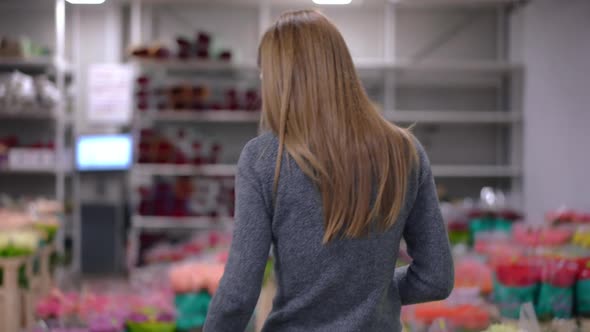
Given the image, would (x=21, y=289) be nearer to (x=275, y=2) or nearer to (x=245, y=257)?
(x=245, y=257)

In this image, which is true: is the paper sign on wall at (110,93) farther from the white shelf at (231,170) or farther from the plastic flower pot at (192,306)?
the plastic flower pot at (192,306)

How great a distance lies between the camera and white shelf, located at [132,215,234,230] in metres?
6.49

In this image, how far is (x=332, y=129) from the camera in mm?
1304

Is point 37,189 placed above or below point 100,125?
below

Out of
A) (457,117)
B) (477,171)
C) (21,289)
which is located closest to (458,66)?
(457,117)

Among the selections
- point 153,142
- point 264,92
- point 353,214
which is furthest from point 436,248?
point 153,142

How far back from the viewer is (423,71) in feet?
24.3

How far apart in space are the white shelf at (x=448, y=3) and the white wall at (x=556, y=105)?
0.35 meters

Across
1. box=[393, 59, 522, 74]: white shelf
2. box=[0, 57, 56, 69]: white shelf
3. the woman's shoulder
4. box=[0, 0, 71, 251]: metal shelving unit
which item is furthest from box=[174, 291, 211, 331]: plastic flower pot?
box=[393, 59, 522, 74]: white shelf

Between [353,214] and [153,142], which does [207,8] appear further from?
[353,214]

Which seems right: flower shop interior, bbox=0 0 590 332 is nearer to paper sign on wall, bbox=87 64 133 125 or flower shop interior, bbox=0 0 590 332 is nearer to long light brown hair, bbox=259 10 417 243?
paper sign on wall, bbox=87 64 133 125

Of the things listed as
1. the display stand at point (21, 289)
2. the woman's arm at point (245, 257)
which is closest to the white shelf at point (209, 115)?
the display stand at point (21, 289)

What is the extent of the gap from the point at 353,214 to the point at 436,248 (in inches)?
8.1

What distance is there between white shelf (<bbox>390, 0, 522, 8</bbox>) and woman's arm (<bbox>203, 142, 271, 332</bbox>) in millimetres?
5887
